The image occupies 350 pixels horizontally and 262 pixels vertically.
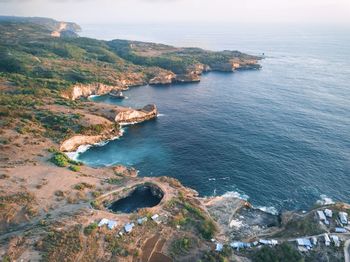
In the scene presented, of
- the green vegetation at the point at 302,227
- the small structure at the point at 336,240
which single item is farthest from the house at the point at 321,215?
the small structure at the point at 336,240

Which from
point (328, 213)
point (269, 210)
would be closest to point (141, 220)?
point (269, 210)

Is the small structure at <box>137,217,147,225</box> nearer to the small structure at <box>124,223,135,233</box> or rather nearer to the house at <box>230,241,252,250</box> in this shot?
the small structure at <box>124,223,135,233</box>

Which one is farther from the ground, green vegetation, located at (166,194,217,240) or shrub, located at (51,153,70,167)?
shrub, located at (51,153,70,167)

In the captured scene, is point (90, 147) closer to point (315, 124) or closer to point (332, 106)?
point (315, 124)

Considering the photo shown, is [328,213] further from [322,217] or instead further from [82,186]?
[82,186]

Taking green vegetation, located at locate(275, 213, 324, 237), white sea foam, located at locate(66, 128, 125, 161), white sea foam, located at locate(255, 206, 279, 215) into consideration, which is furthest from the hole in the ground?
green vegetation, located at locate(275, 213, 324, 237)

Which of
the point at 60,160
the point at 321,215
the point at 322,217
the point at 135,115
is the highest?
the point at 321,215
